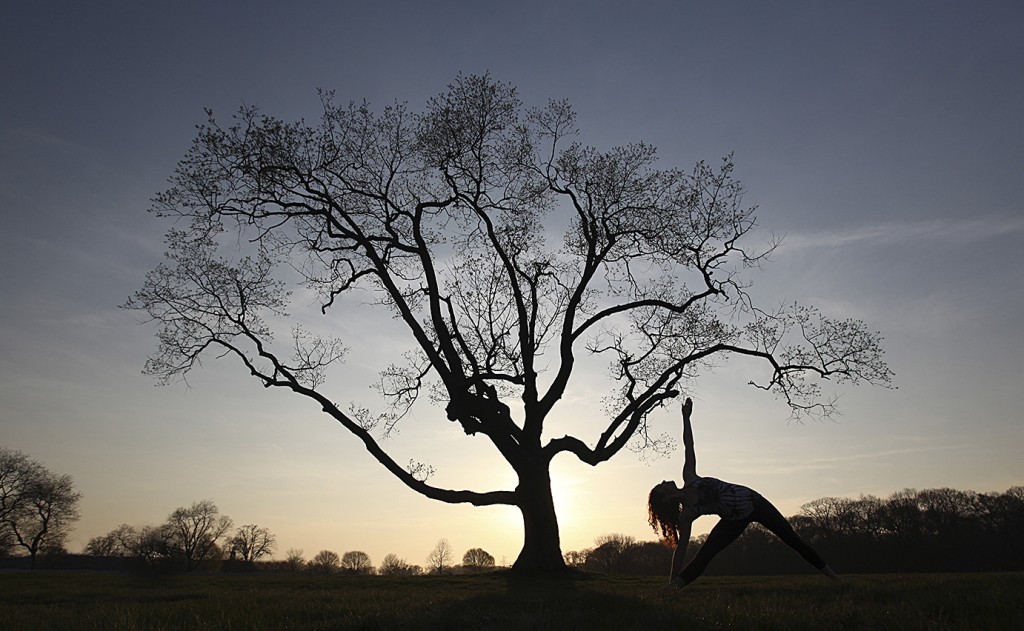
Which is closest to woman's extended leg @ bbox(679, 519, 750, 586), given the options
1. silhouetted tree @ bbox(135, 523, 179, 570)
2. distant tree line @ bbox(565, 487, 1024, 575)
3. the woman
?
the woman

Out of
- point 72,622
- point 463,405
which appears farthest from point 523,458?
point 72,622

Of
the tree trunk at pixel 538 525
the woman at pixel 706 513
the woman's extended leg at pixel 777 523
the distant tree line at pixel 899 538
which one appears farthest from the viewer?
the distant tree line at pixel 899 538

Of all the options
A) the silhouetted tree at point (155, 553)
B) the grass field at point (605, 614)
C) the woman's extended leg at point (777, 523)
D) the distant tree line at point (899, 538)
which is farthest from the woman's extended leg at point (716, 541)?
the distant tree line at point (899, 538)

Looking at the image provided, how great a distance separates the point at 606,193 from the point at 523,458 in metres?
9.93

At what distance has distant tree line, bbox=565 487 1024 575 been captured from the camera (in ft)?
181

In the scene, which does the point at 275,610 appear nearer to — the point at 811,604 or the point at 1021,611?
the point at 811,604

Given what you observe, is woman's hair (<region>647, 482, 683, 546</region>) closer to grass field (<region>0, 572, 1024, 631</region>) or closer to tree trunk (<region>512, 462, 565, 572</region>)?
grass field (<region>0, 572, 1024, 631</region>)

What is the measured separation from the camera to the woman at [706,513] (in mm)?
8914

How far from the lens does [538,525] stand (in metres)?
20.1

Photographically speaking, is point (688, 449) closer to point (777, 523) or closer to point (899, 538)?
point (777, 523)

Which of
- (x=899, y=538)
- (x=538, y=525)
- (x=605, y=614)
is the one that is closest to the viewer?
(x=605, y=614)

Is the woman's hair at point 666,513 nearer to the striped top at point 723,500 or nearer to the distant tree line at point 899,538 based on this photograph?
the striped top at point 723,500

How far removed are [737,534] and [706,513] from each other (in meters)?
0.53

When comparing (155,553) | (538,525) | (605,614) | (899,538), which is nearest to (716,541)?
(605,614)
